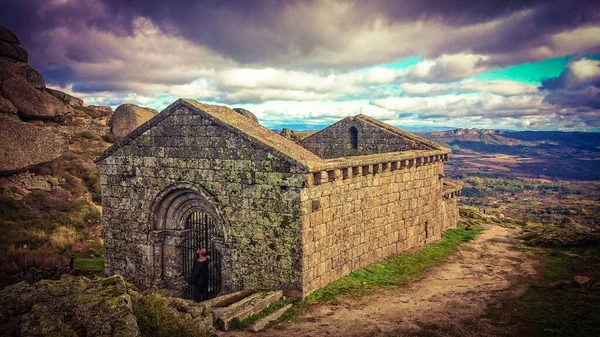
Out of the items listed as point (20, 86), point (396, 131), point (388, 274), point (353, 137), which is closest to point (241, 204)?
point (388, 274)

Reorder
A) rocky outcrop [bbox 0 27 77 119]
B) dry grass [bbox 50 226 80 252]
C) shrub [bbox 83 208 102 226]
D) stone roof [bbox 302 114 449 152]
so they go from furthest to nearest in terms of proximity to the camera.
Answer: rocky outcrop [bbox 0 27 77 119] → shrub [bbox 83 208 102 226] → dry grass [bbox 50 226 80 252] → stone roof [bbox 302 114 449 152]

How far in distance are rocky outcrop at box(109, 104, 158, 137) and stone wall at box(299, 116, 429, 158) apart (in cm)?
1934

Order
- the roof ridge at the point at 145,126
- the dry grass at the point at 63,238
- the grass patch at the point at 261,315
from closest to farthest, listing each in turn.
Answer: the grass patch at the point at 261,315 < the roof ridge at the point at 145,126 < the dry grass at the point at 63,238

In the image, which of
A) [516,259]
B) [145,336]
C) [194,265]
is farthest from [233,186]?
[516,259]

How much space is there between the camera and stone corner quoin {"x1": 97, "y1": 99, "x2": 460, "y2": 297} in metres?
10.1

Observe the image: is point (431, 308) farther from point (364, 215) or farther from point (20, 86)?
point (20, 86)

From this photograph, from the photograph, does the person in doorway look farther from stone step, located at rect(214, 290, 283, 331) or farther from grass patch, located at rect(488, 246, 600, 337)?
grass patch, located at rect(488, 246, 600, 337)

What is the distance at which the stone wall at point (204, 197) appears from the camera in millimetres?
10078

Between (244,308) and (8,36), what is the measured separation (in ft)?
98.0

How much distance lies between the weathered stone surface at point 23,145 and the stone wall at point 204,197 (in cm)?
1390

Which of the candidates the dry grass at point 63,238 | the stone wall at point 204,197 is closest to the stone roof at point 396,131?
the stone wall at point 204,197

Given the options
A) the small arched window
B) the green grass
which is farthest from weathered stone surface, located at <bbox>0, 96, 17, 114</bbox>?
the small arched window

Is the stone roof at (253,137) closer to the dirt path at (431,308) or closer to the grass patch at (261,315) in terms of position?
the grass patch at (261,315)

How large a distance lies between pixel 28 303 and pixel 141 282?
19.5ft
